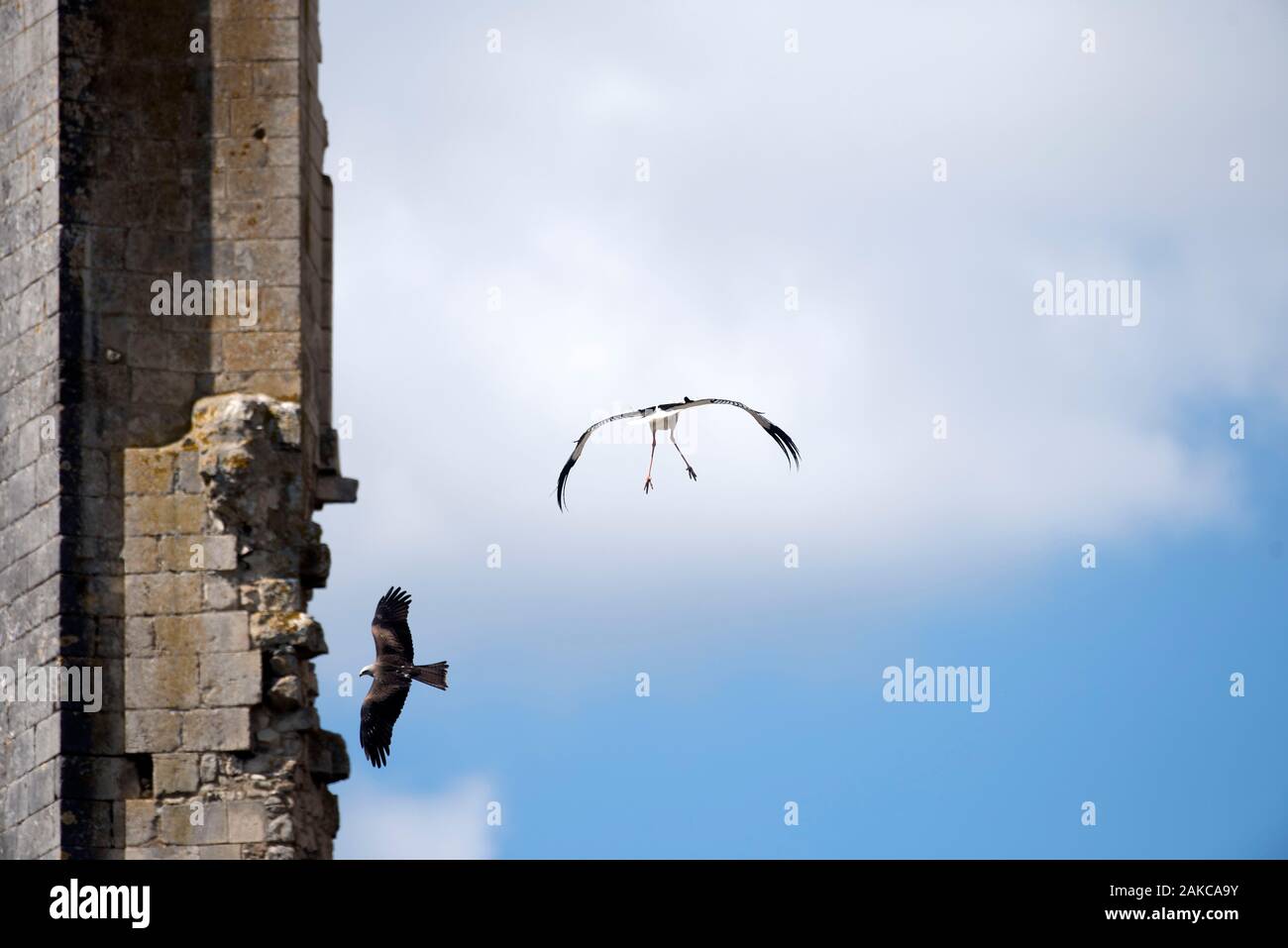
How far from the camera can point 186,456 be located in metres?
21.5

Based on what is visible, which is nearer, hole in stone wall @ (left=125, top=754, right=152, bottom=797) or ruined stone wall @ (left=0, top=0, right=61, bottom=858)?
ruined stone wall @ (left=0, top=0, right=61, bottom=858)

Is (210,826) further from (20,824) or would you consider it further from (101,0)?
(101,0)

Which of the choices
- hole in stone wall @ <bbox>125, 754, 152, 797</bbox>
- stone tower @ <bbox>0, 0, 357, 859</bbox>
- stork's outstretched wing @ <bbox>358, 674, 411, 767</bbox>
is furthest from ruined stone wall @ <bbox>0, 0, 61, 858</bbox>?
stork's outstretched wing @ <bbox>358, 674, 411, 767</bbox>

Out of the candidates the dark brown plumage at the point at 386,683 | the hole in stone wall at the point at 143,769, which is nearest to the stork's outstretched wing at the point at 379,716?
the dark brown plumage at the point at 386,683

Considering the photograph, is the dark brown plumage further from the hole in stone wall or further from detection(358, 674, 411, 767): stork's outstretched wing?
the hole in stone wall

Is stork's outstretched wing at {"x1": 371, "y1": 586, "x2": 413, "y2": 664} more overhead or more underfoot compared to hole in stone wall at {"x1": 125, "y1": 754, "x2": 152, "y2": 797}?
more overhead

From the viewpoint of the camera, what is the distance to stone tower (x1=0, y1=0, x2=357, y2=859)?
21078 mm

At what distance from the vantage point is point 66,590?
2112 centimetres

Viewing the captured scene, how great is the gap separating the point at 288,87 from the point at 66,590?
3.61m

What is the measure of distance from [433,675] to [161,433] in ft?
7.69

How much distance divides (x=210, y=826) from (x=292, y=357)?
3080 millimetres

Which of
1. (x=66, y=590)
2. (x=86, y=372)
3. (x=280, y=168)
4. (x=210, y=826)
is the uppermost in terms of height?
(x=280, y=168)

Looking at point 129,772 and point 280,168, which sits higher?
point 280,168

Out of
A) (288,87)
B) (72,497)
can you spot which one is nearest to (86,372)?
(72,497)
